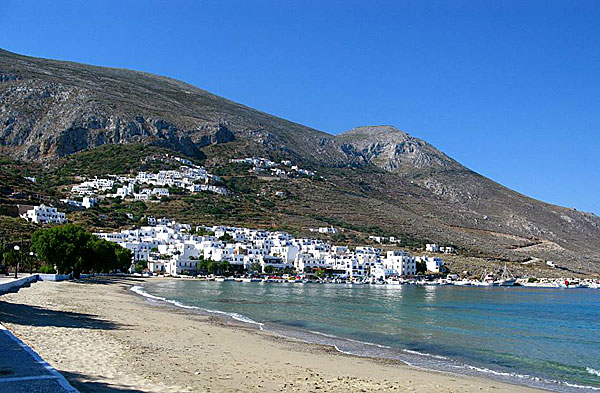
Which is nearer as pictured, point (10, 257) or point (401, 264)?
point (10, 257)

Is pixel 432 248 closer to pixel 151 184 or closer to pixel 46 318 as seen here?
pixel 151 184

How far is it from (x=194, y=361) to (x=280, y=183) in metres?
135

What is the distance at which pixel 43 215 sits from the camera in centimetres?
8669

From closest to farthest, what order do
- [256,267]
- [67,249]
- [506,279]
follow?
[67,249], [256,267], [506,279]

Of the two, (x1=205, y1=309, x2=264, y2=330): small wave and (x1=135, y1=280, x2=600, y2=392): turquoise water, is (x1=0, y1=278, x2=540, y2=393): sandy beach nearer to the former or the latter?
(x1=135, y1=280, x2=600, y2=392): turquoise water

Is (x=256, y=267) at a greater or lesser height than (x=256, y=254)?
lesser

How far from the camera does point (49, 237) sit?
160ft

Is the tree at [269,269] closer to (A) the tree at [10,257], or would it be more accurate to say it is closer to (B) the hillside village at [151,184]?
(B) the hillside village at [151,184]

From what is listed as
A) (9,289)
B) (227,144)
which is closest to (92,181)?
(227,144)

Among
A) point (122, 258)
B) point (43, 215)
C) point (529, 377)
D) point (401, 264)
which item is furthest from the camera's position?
point (401, 264)

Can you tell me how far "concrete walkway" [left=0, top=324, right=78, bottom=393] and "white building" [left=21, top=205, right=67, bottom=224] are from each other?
260ft

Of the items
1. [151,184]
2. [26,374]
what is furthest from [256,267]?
[26,374]

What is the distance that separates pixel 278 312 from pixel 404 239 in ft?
300

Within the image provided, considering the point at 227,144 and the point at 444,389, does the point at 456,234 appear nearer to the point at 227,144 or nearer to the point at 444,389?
the point at 227,144
